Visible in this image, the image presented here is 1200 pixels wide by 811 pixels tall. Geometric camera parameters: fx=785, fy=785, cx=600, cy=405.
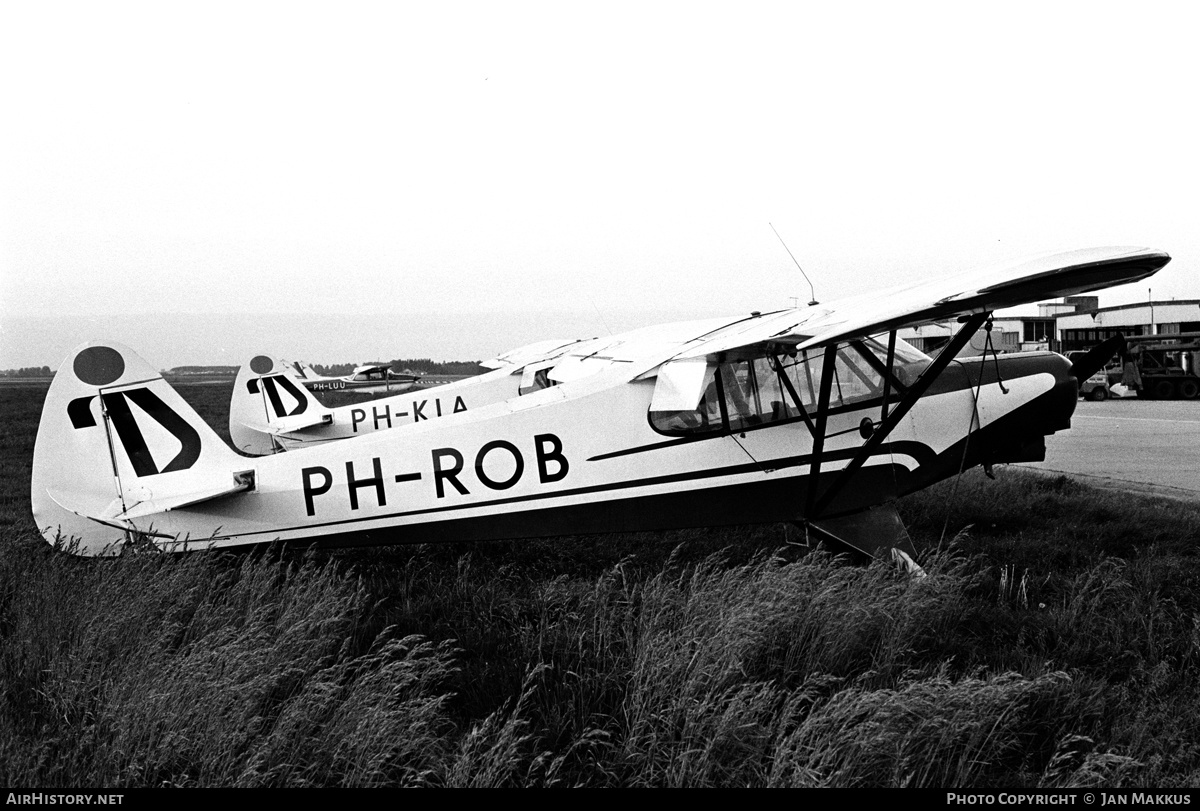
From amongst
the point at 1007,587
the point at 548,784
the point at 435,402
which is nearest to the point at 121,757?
the point at 548,784

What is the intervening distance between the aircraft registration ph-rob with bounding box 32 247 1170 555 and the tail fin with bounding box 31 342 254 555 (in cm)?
1

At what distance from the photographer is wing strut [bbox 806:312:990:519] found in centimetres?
532

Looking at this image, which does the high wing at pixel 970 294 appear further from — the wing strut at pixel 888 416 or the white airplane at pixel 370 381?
the white airplane at pixel 370 381

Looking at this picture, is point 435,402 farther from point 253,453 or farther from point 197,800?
point 197,800

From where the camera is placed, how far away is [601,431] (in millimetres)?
5957

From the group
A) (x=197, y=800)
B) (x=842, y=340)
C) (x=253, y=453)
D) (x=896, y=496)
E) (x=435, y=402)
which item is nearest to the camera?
(x=197, y=800)

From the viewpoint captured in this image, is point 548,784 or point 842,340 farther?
point 842,340

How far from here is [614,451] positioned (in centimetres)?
596

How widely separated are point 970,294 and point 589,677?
122 inches

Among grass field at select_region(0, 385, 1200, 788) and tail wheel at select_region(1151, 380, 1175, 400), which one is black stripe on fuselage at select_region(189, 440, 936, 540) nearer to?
grass field at select_region(0, 385, 1200, 788)

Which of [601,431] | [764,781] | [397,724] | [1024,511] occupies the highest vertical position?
[601,431]

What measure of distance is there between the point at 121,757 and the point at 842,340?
176 inches

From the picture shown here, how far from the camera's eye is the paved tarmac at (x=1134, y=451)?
443 inches

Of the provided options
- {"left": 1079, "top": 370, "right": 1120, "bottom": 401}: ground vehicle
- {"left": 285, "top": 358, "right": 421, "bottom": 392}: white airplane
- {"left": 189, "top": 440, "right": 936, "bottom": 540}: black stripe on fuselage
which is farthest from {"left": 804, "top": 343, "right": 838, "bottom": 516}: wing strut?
{"left": 285, "top": 358, "right": 421, "bottom": 392}: white airplane
